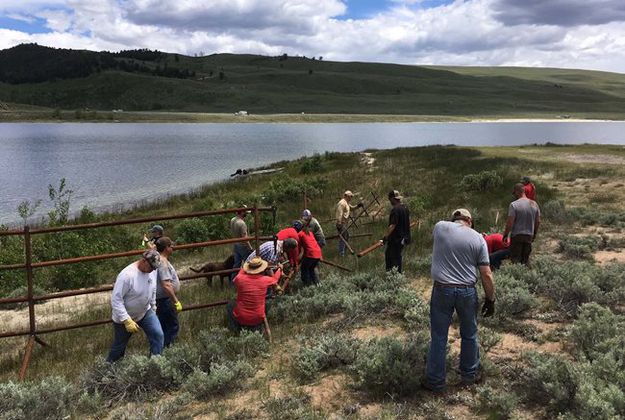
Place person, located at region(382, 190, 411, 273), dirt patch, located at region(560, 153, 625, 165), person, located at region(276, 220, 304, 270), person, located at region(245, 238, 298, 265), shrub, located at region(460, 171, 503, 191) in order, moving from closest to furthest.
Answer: person, located at region(245, 238, 298, 265), person, located at region(276, 220, 304, 270), person, located at region(382, 190, 411, 273), shrub, located at region(460, 171, 503, 191), dirt patch, located at region(560, 153, 625, 165)

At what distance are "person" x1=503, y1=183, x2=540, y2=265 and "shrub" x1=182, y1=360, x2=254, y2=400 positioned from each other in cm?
606

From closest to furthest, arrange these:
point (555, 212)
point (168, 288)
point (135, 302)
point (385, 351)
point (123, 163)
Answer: point (385, 351) < point (135, 302) < point (168, 288) < point (555, 212) < point (123, 163)

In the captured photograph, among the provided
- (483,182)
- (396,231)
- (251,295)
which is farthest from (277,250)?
(483,182)

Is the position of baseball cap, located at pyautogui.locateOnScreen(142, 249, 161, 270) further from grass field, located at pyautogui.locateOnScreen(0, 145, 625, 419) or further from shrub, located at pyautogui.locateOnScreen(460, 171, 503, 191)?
shrub, located at pyautogui.locateOnScreen(460, 171, 503, 191)

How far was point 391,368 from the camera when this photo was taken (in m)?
5.65

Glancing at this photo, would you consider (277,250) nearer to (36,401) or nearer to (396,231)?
(396,231)

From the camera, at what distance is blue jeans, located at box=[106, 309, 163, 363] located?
6.52m

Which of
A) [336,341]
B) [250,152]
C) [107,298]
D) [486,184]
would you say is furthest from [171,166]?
[336,341]

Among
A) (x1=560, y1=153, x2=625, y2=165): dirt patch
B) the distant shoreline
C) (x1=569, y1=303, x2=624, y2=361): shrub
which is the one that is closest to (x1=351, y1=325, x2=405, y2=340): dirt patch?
(x1=569, y1=303, x2=624, y2=361): shrub

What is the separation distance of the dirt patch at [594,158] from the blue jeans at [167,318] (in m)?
25.4

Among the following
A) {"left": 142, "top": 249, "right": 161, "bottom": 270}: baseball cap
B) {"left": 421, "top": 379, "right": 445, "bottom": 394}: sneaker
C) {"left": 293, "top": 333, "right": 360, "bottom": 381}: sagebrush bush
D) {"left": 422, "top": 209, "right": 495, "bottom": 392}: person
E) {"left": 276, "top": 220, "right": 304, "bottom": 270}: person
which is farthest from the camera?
{"left": 276, "top": 220, "right": 304, "bottom": 270}: person

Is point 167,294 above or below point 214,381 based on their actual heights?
above

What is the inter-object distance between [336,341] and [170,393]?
2082 mm

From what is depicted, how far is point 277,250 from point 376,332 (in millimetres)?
2922
